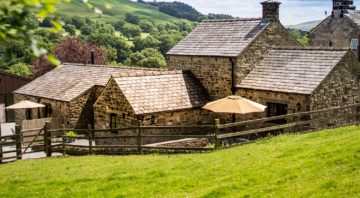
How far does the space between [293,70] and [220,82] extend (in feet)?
13.8

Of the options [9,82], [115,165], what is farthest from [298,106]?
[9,82]

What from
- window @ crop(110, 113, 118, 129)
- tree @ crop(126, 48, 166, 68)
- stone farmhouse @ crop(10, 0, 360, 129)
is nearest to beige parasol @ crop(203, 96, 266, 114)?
stone farmhouse @ crop(10, 0, 360, 129)

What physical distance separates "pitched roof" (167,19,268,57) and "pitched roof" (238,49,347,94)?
60.7 inches

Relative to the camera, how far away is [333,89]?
24.1 m

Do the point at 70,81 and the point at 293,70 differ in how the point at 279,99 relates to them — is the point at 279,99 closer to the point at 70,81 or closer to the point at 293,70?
the point at 293,70

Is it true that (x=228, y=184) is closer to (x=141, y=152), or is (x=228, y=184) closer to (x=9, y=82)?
(x=141, y=152)

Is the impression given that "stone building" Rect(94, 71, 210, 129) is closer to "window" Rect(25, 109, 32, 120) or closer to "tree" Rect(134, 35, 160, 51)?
"window" Rect(25, 109, 32, 120)

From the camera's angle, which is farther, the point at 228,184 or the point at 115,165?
the point at 115,165

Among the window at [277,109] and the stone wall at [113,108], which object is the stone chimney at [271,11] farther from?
the stone wall at [113,108]

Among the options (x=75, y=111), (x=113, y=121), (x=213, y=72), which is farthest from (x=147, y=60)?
(x=113, y=121)

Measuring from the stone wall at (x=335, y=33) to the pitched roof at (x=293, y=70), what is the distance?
2487 cm

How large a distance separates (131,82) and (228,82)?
537 cm

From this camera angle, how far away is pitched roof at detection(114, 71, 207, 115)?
24344 mm

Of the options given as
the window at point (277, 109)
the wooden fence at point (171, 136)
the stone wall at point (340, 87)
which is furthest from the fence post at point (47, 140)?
the stone wall at point (340, 87)
